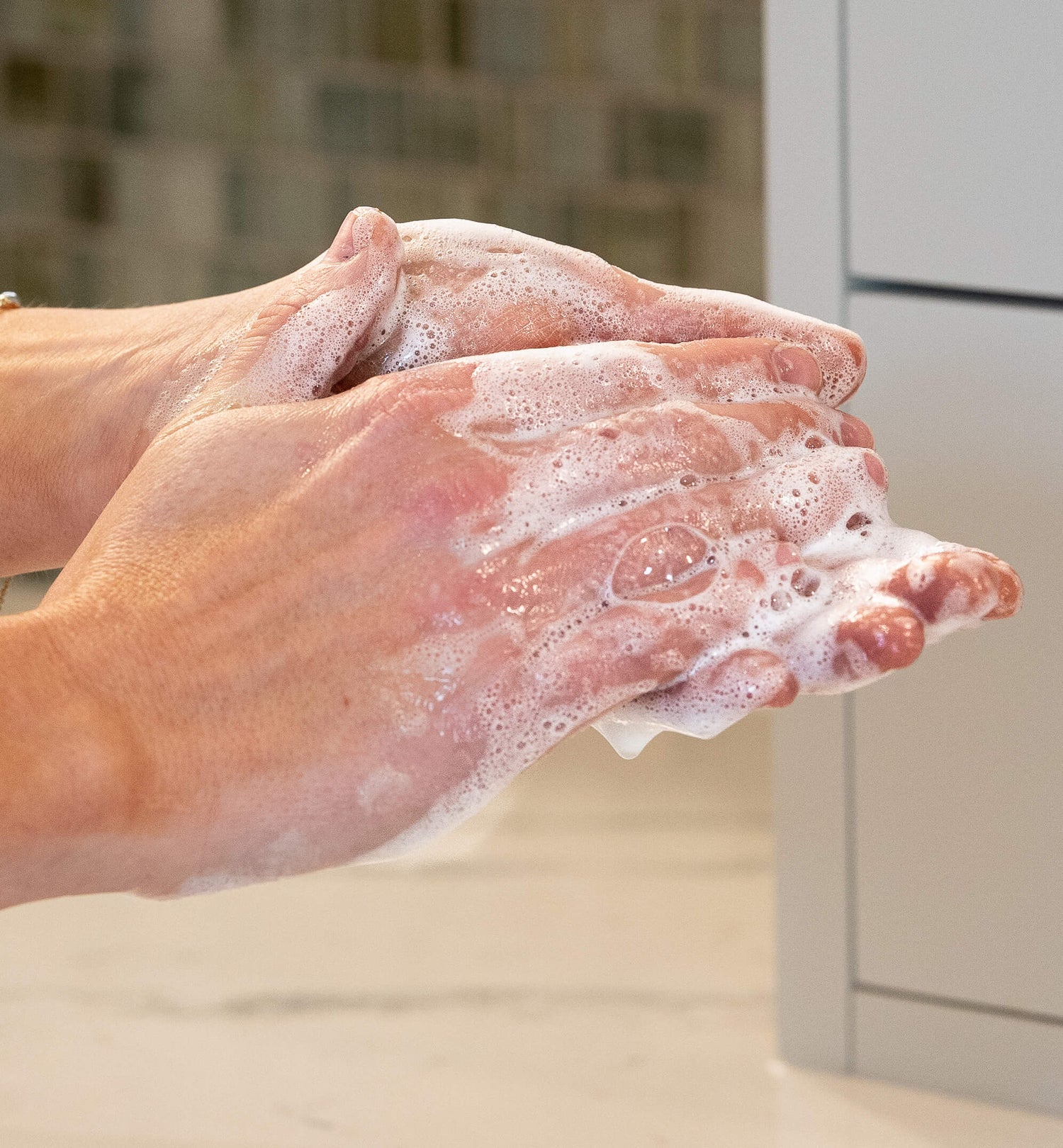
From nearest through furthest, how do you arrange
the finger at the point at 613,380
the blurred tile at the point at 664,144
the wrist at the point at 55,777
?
the wrist at the point at 55,777
the finger at the point at 613,380
the blurred tile at the point at 664,144


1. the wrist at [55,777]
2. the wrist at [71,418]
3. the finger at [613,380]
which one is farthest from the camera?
the wrist at [71,418]

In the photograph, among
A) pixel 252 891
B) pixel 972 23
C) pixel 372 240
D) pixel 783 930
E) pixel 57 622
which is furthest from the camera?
pixel 252 891

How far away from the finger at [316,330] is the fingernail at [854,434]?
22cm

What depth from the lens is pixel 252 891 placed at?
42.6 inches

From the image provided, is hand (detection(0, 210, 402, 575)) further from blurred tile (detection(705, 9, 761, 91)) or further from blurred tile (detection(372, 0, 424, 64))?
blurred tile (detection(705, 9, 761, 91))

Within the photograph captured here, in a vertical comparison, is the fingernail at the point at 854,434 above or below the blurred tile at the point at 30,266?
below

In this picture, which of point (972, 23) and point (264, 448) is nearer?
point (264, 448)

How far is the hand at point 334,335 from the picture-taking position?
61 centimetres

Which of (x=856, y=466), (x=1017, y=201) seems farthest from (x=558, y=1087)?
(x=1017, y=201)

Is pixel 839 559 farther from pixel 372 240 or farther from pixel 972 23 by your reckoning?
pixel 972 23

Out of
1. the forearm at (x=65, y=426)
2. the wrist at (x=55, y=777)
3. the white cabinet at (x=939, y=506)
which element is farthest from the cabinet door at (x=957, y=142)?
the wrist at (x=55, y=777)

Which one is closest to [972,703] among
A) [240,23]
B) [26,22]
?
[240,23]

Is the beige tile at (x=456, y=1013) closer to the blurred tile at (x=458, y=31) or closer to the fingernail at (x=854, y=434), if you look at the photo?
the fingernail at (x=854, y=434)

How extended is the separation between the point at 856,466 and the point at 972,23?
0.33 m
